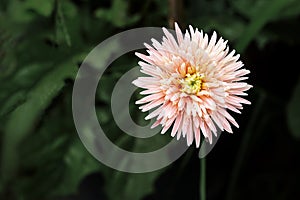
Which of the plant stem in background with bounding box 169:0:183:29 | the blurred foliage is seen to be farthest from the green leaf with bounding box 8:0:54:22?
the plant stem in background with bounding box 169:0:183:29

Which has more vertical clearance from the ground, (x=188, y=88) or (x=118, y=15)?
(x=118, y=15)

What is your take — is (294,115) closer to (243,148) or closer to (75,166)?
(243,148)

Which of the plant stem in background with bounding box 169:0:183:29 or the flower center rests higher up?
the plant stem in background with bounding box 169:0:183:29

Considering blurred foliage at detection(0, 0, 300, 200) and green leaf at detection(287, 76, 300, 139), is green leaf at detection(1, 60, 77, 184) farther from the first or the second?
green leaf at detection(287, 76, 300, 139)

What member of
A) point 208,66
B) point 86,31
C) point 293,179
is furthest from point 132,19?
point 208,66

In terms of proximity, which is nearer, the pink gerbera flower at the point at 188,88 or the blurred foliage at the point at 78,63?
the pink gerbera flower at the point at 188,88

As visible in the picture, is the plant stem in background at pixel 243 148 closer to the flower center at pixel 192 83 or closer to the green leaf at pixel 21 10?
the green leaf at pixel 21 10

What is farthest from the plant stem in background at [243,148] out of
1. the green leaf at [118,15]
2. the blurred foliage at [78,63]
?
the green leaf at [118,15]

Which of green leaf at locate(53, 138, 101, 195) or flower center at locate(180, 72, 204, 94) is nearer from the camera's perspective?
flower center at locate(180, 72, 204, 94)

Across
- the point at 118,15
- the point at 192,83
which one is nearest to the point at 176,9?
the point at 118,15
